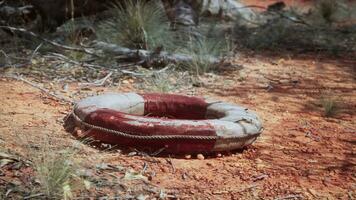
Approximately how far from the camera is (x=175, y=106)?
3.77 m

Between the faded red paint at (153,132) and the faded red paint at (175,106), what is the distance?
1.91ft

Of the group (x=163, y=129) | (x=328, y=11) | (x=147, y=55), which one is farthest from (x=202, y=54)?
(x=328, y=11)

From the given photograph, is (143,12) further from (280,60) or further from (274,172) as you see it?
(274,172)

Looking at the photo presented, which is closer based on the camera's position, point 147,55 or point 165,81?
point 165,81

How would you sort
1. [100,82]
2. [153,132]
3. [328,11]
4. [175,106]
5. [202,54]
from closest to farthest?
[153,132]
[175,106]
[100,82]
[202,54]
[328,11]

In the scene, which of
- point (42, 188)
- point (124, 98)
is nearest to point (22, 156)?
point (42, 188)

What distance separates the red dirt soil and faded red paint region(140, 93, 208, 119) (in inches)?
18.5

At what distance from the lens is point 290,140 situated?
3619 millimetres

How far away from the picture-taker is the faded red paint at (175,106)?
376 centimetres

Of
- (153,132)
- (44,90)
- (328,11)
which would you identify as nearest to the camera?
(153,132)

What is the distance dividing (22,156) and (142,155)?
66cm

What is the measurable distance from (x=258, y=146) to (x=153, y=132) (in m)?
0.76

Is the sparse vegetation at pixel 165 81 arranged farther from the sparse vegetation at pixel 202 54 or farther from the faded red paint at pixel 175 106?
the faded red paint at pixel 175 106

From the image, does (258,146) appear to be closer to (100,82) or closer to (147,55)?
(100,82)
